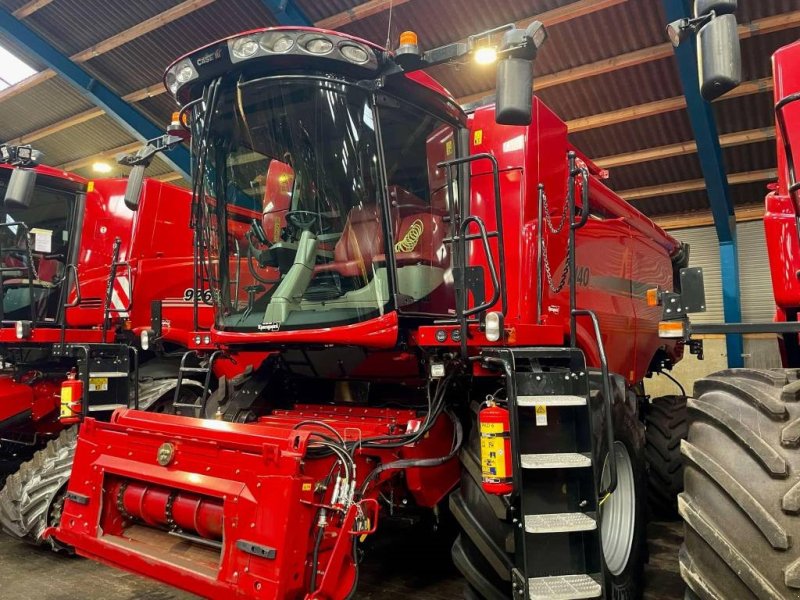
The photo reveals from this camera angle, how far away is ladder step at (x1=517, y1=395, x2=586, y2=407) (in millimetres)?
2596

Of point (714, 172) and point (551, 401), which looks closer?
point (551, 401)

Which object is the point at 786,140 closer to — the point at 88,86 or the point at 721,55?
the point at 721,55

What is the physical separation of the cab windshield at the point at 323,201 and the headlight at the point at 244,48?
0.50 feet

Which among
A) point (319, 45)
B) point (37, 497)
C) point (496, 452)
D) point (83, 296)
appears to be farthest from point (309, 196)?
point (83, 296)

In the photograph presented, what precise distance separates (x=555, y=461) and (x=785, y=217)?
4.61 ft

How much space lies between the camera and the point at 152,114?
10984 millimetres

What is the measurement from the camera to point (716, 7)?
1.93 metres

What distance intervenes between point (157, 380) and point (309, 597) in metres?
3.80

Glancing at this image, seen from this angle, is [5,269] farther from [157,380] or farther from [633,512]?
[633,512]

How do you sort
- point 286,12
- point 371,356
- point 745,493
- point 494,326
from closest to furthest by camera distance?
point 745,493, point 494,326, point 371,356, point 286,12

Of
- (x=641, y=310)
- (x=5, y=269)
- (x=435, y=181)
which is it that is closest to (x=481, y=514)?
(x=435, y=181)

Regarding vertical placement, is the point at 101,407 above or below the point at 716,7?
below

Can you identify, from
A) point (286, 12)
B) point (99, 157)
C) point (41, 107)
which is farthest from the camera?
point (99, 157)

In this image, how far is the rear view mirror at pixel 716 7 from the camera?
75.0 inches
